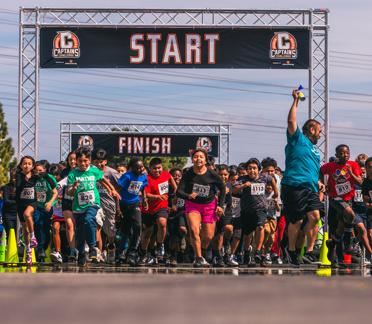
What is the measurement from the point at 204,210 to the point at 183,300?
6395 millimetres

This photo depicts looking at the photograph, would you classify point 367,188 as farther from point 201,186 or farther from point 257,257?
point 201,186

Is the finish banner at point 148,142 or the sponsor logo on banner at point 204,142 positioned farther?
the finish banner at point 148,142

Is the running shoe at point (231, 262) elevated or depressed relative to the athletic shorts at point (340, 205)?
depressed

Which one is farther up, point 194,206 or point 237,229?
point 194,206

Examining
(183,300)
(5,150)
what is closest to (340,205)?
(183,300)

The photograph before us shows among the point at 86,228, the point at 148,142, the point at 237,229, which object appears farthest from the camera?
the point at 148,142

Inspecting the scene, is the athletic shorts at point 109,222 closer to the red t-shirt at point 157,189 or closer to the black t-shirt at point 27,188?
the red t-shirt at point 157,189

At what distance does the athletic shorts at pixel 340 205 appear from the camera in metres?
13.0

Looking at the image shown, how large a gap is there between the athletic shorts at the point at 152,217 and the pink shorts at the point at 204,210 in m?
1.26

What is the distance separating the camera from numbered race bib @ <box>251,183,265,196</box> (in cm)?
1338

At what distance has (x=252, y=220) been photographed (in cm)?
1343

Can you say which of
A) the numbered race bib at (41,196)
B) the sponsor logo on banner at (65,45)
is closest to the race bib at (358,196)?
the numbered race bib at (41,196)

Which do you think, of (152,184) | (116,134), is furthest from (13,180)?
(116,134)

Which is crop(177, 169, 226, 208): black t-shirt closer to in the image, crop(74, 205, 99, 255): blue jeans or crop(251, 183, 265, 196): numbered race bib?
crop(251, 183, 265, 196): numbered race bib
